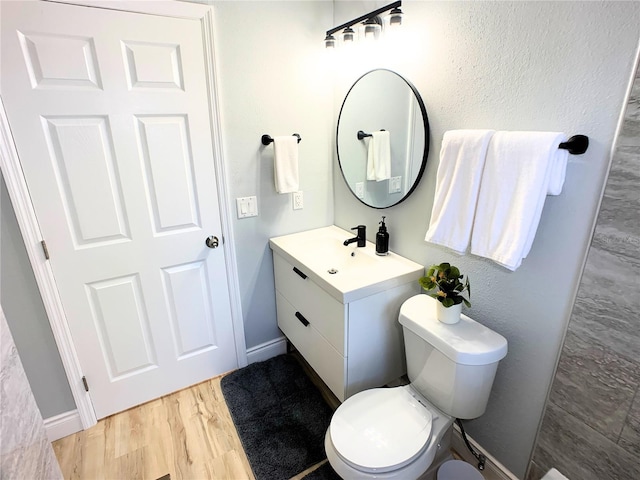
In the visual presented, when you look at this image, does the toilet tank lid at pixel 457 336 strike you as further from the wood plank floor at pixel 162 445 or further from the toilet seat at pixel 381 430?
the wood plank floor at pixel 162 445

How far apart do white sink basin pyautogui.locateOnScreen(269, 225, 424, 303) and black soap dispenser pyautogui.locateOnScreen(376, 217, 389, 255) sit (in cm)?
3

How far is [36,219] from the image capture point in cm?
143

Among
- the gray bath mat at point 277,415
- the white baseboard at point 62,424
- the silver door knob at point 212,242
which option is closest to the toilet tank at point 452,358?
the gray bath mat at point 277,415

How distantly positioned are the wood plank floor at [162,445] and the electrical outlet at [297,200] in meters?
1.21

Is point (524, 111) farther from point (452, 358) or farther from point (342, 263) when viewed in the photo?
point (342, 263)

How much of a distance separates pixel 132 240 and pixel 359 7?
1.60m

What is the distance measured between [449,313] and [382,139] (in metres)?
0.91

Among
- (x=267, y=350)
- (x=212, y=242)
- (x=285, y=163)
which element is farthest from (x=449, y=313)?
(x=267, y=350)

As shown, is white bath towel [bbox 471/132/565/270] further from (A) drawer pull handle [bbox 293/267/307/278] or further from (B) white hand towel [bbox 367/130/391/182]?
(A) drawer pull handle [bbox 293/267/307/278]

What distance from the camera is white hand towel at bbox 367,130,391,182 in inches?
66.6

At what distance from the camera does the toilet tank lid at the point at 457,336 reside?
1.18 metres

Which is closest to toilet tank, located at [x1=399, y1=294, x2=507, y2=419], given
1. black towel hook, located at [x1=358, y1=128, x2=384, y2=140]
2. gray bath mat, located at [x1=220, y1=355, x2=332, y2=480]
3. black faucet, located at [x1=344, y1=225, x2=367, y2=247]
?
black faucet, located at [x1=344, y1=225, x2=367, y2=247]

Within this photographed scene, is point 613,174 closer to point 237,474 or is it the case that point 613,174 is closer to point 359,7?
point 359,7

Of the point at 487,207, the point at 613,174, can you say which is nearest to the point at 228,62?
the point at 487,207
